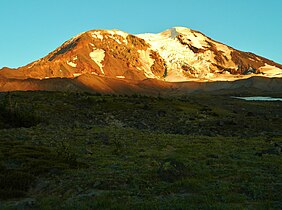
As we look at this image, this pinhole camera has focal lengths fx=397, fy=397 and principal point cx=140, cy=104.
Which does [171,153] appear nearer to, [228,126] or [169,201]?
[169,201]

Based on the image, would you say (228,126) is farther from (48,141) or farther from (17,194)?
(17,194)

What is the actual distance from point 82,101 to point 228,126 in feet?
60.8

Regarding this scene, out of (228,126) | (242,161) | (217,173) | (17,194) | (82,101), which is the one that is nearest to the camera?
(17,194)

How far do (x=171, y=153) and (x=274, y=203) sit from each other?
8.78 metres

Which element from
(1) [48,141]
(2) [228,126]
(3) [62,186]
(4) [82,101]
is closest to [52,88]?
(4) [82,101]

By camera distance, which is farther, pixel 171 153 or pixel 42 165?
pixel 171 153

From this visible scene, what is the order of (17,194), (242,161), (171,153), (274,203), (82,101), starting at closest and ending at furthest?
(274,203) → (17,194) → (242,161) → (171,153) → (82,101)

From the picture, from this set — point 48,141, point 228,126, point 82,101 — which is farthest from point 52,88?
point 48,141

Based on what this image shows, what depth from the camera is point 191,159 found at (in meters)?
17.5

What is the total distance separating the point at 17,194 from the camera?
11977 mm

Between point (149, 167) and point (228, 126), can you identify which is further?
point (228, 126)

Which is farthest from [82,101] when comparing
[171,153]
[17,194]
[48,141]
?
[17,194]

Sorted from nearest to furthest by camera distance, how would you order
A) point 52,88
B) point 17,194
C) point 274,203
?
point 274,203 → point 17,194 → point 52,88

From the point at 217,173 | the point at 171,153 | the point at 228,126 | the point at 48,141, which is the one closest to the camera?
the point at 217,173
